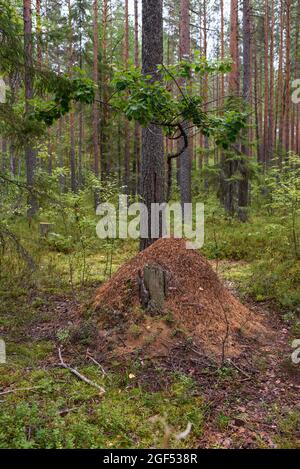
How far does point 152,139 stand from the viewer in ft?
24.2

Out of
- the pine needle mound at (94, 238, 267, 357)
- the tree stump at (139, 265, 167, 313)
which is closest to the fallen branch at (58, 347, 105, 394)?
the pine needle mound at (94, 238, 267, 357)

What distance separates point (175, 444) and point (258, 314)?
3862mm

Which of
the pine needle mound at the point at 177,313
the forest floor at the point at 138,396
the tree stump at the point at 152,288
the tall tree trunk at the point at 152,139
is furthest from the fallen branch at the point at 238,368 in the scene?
the tall tree trunk at the point at 152,139

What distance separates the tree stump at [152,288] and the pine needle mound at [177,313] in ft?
0.33

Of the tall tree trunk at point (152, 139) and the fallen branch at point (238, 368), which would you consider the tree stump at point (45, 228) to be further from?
the fallen branch at point (238, 368)

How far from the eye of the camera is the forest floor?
12.1 feet

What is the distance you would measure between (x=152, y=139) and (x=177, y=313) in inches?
135

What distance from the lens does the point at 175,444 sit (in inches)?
143

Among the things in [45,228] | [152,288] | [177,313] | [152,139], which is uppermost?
[152,139]

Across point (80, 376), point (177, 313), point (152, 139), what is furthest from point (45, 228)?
point (80, 376)

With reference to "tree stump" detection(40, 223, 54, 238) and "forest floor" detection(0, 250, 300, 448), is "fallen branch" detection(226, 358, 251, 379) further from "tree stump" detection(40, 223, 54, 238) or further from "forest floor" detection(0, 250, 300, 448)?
"tree stump" detection(40, 223, 54, 238)

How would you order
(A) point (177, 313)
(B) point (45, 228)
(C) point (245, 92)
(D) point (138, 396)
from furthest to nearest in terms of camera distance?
(C) point (245, 92)
(B) point (45, 228)
(A) point (177, 313)
(D) point (138, 396)

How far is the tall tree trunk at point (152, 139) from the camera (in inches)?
277

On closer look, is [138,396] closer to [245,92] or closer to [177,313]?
[177,313]
